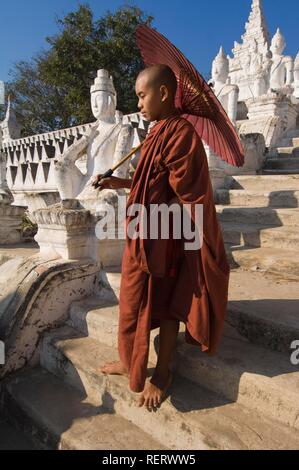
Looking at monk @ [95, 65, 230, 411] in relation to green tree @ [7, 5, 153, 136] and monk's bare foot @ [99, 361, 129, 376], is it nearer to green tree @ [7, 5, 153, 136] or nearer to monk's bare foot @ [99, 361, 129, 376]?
monk's bare foot @ [99, 361, 129, 376]

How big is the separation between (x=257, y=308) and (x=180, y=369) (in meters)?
0.60

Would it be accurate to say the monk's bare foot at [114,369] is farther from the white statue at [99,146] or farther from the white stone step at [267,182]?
the white stone step at [267,182]

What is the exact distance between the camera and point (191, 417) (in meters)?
1.60

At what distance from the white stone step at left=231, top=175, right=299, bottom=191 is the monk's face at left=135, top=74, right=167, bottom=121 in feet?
10.3

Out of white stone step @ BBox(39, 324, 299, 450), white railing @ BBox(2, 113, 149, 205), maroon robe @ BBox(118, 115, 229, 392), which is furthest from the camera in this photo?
white railing @ BBox(2, 113, 149, 205)

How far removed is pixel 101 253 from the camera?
290 cm

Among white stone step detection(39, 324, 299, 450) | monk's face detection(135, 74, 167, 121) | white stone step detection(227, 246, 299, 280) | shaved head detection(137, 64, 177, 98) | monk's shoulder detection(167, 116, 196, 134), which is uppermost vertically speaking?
shaved head detection(137, 64, 177, 98)

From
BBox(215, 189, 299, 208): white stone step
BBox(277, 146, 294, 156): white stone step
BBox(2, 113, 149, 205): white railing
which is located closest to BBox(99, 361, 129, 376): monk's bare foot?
BBox(215, 189, 299, 208): white stone step

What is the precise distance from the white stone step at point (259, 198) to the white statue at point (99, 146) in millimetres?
1581

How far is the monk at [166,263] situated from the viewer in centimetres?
159

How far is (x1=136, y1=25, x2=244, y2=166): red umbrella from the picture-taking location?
1.76 m

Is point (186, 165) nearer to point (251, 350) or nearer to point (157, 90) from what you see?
point (157, 90)

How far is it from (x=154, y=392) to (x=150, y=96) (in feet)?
4.82
